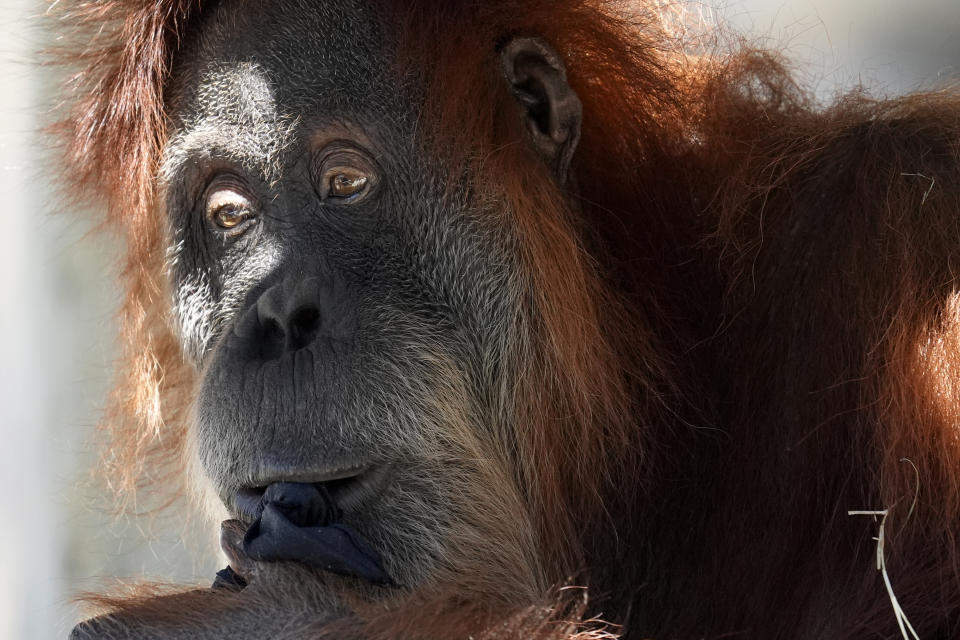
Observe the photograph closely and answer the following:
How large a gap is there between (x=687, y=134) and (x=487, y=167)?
1.55ft

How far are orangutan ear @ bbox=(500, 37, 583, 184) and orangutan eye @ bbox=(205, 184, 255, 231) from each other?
1.76 feet

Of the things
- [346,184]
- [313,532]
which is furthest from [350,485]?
[346,184]

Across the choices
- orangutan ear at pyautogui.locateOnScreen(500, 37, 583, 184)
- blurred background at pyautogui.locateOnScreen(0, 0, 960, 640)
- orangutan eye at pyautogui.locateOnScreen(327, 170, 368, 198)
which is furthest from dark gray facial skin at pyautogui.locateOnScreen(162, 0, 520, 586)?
blurred background at pyautogui.locateOnScreen(0, 0, 960, 640)

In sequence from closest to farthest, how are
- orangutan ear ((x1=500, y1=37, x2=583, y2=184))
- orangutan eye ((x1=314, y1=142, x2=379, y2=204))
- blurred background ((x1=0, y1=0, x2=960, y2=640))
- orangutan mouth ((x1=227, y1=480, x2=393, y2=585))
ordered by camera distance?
orangutan mouth ((x1=227, y1=480, x2=393, y2=585))
orangutan eye ((x1=314, y1=142, x2=379, y2=204))
orangutan ear ((x1=500, y1=37, x2=583, y2=184))
blurred background ((x1=0, y1=0, x2=960, y2=640))

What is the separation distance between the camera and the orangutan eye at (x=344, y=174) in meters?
2.24

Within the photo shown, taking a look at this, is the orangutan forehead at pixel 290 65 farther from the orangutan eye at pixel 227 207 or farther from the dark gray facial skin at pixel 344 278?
the orangutan eye at pixel 227 207

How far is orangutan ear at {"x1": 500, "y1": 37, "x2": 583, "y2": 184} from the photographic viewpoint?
7.73 ft

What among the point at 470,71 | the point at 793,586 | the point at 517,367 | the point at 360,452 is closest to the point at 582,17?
the point at 470,71

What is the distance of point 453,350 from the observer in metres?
2.20

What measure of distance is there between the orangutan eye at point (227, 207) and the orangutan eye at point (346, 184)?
0.16 meters

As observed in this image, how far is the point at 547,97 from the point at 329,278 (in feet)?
1.87

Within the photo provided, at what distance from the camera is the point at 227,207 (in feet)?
7.63

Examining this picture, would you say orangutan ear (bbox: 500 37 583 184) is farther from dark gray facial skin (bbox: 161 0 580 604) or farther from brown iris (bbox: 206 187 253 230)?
brown iris (bbox: 206 187 253 230)

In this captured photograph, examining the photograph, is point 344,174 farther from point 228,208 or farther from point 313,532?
point 313,532
